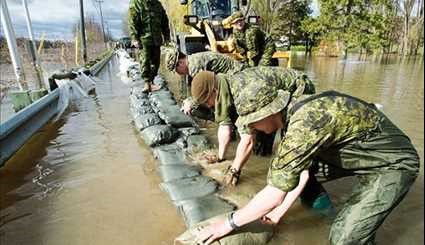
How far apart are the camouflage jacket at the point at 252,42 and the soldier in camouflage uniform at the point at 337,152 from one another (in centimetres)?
270

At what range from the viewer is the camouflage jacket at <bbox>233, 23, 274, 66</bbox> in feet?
13.9

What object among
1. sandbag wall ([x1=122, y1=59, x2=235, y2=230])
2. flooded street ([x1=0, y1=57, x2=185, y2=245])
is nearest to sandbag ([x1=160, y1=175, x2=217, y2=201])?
sandbag wall ([x1=122, y1=59, x2=235, y2=230])

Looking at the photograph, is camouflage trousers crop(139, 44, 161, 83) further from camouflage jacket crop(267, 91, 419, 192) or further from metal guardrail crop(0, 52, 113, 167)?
camouflage jacket crop(267, 91, 419, 192)

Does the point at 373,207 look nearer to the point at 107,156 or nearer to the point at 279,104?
the point at 279,104

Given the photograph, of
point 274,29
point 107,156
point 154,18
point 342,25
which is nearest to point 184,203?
point 107,156

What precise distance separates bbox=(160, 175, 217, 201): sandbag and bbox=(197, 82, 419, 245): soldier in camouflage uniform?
1.97ft

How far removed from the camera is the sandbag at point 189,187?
2.13m

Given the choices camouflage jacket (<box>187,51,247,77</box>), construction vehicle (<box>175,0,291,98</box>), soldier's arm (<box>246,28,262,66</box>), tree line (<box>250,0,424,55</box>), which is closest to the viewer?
camouflage jacket (<box>187,51,247,77</box>)

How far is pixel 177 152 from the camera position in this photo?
114 inches

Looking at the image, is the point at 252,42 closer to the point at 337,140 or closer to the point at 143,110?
the point at 143,110

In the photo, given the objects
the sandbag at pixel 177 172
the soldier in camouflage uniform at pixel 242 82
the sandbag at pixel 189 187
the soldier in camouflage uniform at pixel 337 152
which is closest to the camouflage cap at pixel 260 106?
the soldier in camouflage uniform at pixel 337 152

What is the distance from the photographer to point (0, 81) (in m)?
5.54

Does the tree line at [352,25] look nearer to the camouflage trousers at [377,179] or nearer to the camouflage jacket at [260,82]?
the camouflage jacket at [260,82]

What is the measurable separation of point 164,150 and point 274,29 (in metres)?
24.8
